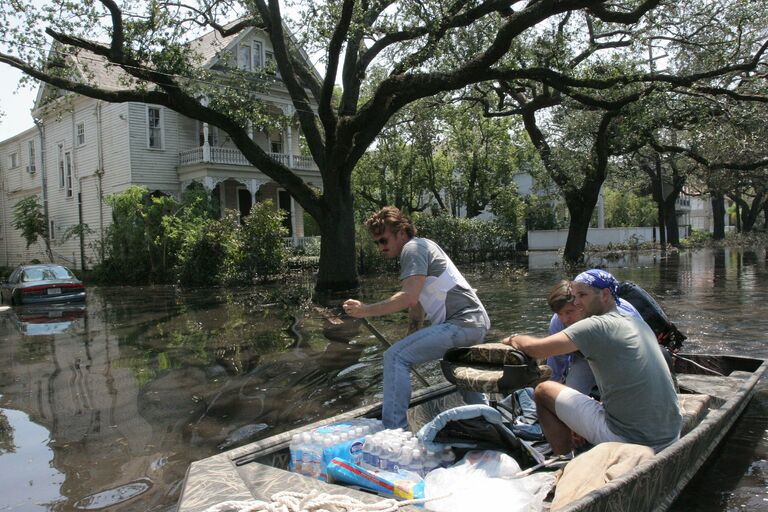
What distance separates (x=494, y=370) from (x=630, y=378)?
0.92 metres

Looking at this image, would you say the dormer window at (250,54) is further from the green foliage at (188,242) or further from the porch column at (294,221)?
the green foliage at (188,242)

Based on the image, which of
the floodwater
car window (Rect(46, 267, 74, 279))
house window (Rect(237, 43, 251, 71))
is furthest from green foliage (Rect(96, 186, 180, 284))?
house window (Rect(237, 43, 251, 71))

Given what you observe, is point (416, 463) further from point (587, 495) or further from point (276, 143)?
point (276, 143)

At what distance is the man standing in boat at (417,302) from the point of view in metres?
5.08

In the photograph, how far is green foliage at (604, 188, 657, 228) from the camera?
194ft

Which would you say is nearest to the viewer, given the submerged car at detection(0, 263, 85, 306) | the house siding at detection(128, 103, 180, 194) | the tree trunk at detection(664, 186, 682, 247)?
the submerged car at detection(0, 263, 85, 306)

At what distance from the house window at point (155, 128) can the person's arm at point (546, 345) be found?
1059 inches

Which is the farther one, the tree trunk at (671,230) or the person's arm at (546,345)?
the tree trunk at (671,230)

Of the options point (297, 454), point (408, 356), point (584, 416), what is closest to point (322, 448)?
point (297, 454)

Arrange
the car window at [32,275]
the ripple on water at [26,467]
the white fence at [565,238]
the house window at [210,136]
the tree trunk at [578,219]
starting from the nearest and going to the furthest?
the ripple on water at [26,467], the car window at [32,275], the tree trunk at [578,219], the house window at [210,136], the white fence at [565,238]

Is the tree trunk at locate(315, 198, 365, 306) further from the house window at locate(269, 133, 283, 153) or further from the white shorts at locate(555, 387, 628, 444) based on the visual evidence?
the house window at locate(269, 133, 283, 153)

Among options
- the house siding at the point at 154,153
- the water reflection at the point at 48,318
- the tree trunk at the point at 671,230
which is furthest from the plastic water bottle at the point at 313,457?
the tree trunk at the point at 671,230

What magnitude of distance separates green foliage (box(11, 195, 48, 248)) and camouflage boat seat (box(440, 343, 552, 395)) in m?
32.0

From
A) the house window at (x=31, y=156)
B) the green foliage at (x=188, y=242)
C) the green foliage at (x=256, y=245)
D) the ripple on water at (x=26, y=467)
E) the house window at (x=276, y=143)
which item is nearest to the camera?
the ripple on water at (x=26, y=467)
